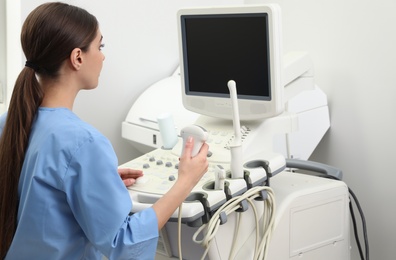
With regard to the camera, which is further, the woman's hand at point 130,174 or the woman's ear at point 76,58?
the woman's hand at point 130,174

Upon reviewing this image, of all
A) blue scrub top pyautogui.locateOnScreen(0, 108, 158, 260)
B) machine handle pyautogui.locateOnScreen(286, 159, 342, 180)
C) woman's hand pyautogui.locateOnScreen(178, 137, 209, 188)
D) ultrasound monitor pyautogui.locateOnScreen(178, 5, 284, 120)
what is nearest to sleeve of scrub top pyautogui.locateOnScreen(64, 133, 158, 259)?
blue scrub top pyautogui.locateOnScreen(0, 108, 158, 260)

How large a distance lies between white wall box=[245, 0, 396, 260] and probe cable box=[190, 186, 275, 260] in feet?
2.07

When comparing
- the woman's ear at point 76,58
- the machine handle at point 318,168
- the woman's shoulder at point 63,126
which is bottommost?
the machine handle at point 318,168

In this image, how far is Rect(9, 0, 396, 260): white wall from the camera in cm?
205

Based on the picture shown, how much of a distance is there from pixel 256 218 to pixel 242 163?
15 centimetres

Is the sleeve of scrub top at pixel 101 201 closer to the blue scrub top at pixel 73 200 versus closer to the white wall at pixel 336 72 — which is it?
the blue scrub top at pixel 73 200

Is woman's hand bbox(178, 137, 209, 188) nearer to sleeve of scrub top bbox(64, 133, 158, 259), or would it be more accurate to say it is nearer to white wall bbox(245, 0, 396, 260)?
sleeve of scrub top bbox(64, 133, 158, 259)

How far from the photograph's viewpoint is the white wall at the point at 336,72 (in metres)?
2.05

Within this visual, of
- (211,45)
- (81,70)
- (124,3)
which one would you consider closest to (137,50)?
(124,3)

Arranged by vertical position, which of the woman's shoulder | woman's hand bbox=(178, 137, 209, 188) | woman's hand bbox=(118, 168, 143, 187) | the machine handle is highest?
the woman's shoulder

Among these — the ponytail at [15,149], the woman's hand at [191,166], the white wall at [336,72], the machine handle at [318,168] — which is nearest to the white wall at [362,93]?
the white wall at [336,72]

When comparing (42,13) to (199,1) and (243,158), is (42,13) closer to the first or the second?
(243,158)

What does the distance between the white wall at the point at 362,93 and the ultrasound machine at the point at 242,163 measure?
0.30m

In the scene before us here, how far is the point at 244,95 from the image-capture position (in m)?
1.74
